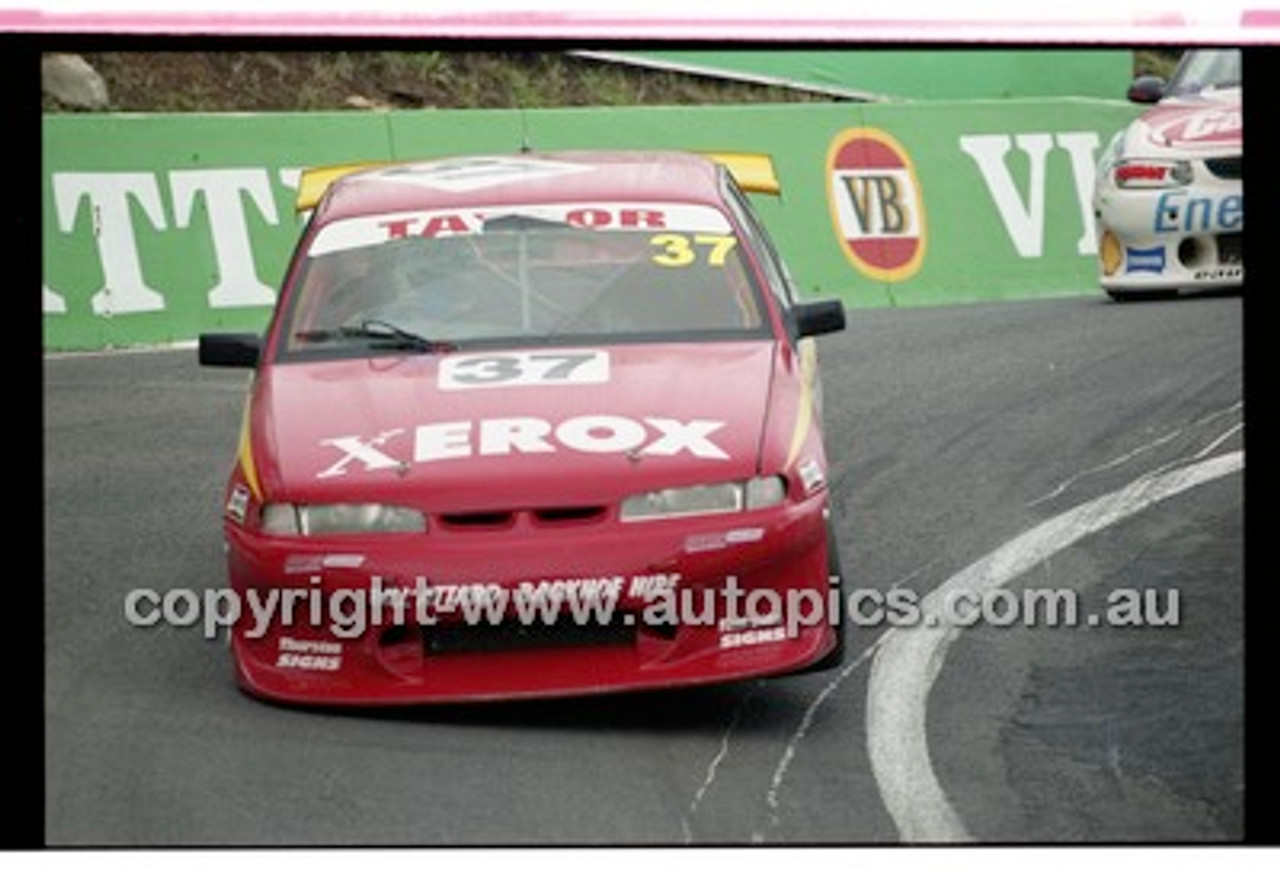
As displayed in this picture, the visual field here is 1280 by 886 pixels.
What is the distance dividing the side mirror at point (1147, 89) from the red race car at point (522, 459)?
38.0 inches

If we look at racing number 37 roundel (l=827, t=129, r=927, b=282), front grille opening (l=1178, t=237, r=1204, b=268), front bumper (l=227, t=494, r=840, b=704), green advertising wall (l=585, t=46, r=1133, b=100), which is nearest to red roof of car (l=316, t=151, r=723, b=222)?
green advertising wall (l=585, t=46, r=1133, b=100)

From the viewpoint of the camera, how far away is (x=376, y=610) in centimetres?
831

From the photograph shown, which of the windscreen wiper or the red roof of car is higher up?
the red roof of car

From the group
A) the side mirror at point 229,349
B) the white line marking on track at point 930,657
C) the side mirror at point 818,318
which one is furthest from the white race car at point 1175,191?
the side mirror at point 229,349

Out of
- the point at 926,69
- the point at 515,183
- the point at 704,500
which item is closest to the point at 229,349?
the point at 515,183

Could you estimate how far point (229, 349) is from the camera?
29.6 feet

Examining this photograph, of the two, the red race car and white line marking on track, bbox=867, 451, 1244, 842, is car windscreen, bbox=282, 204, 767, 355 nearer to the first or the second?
the red race car

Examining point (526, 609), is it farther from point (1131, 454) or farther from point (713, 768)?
point (1131, 454)

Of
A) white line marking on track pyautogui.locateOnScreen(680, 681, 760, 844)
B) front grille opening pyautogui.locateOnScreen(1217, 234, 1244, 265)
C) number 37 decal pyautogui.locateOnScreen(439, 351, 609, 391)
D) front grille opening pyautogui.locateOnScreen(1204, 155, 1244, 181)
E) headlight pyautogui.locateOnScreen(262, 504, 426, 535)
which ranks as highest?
front grille opening pyautogui.locateOnScreen(1204, 155, 1244, 181)

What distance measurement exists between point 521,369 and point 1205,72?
1780 mm

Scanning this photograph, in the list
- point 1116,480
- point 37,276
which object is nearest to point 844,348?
point 1116,480

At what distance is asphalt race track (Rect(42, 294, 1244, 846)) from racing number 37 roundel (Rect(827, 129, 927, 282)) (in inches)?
58.6

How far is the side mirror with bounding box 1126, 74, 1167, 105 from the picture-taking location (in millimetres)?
9383

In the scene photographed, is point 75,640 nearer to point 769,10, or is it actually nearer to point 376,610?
point 376,610
